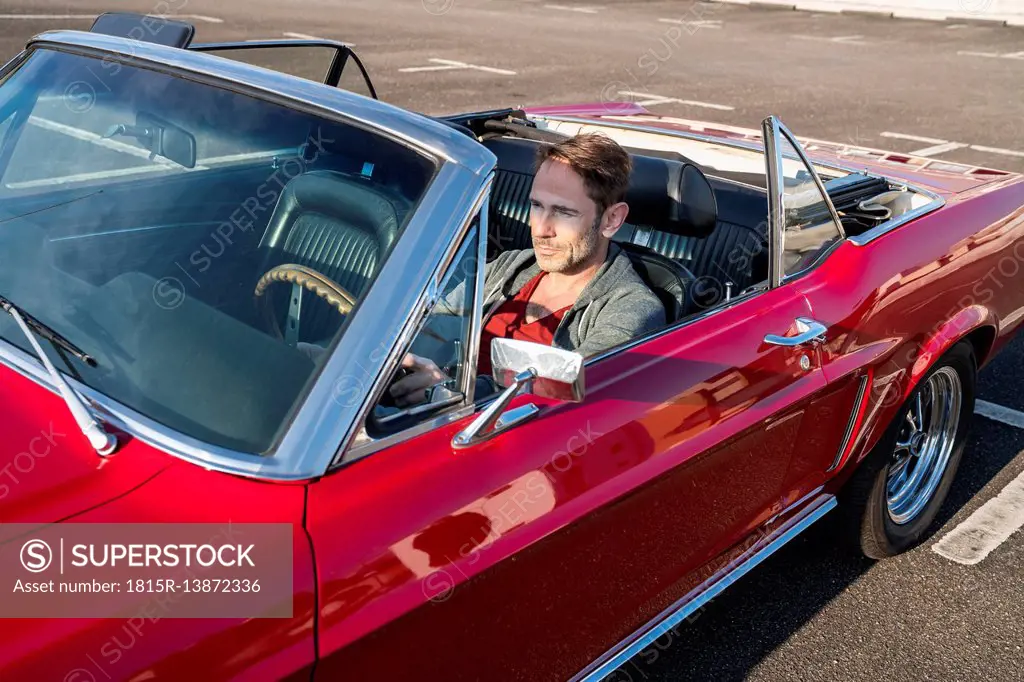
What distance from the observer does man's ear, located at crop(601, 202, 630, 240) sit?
118 inches

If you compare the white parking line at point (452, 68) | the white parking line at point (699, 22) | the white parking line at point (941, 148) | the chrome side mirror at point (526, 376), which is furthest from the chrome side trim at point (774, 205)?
the white parking line at point (699, 22)

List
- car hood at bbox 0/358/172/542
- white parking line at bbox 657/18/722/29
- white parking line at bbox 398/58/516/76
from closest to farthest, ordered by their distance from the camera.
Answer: car hood at bbox 0/358/172/542, white parking line at bbox 398/58/516/76, white parking line at bbox 657/18/722/29

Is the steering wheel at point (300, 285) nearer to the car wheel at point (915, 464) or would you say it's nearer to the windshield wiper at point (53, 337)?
the windshield wiper at point (53, 337)

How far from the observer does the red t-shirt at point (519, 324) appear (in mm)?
2973

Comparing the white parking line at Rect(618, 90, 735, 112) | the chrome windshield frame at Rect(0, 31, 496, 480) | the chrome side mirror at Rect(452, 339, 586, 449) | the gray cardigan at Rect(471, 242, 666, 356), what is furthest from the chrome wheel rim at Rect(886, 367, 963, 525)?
the white parking line at Rect(618, 90, 735, 112)

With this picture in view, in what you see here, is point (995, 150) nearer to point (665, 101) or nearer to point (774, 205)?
point (665, 101)

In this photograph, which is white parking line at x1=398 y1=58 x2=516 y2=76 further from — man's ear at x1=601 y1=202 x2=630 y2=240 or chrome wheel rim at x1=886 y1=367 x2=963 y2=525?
man's ear at x1=601 y1=202 x2=630 y2=240

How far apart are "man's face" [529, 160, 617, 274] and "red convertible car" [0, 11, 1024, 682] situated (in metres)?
0.24

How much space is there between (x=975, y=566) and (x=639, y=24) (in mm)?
16562

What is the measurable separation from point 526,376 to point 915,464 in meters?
2.33

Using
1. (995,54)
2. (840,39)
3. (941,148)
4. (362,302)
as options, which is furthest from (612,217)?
(840,39)

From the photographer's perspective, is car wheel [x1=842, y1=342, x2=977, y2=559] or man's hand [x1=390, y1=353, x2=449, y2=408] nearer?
man's hand [x1=390, y1=353, x2=449, y2=408]

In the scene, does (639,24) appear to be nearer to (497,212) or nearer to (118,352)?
(497,212)

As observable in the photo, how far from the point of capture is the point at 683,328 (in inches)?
104
